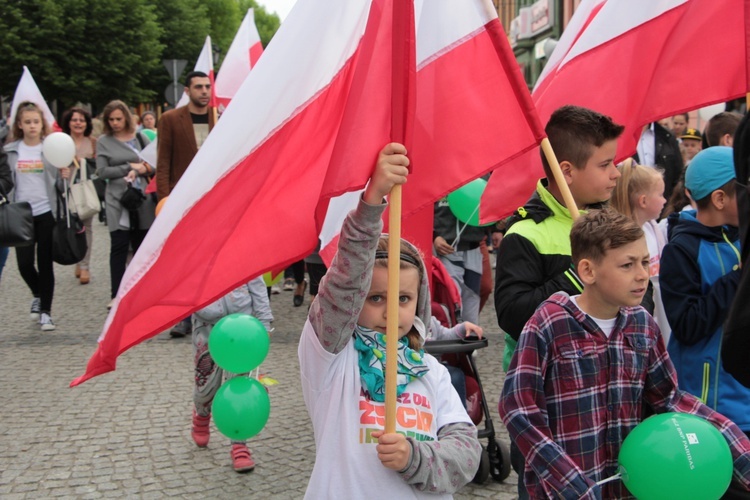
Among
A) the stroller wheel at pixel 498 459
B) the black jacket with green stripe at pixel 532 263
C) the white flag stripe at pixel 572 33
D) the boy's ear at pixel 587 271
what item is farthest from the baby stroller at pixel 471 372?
the boy's ear at pixel 587 271

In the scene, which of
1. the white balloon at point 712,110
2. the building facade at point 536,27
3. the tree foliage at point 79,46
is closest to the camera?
the white balloon at point 712,110

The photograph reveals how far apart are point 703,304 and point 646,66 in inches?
48.9

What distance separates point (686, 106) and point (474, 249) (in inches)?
125

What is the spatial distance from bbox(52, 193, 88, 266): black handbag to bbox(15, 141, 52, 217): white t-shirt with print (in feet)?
0.51

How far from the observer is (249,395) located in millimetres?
4410

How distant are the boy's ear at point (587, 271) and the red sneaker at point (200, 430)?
9.70 feet

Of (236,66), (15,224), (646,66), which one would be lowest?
(646,66)

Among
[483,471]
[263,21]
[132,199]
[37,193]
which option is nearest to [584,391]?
[483,471]

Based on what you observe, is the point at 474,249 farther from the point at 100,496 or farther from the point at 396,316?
the point at 396,316

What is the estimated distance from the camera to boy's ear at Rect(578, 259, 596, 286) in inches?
109

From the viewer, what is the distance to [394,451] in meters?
2.39

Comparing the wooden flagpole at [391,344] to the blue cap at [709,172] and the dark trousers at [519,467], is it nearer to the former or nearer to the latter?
the dark trousers at [519,467]

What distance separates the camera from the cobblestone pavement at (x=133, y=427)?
15.2 feet

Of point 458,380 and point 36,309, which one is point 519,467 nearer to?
point 458,380
